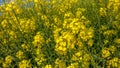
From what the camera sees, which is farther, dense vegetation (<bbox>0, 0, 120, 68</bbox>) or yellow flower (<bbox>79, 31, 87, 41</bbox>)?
dense vegetation (<bbox>0, 0, 120, 68</bbox>)

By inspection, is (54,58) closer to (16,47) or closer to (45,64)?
(45,64)

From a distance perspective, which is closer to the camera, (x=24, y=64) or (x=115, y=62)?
(x=115, y=62)

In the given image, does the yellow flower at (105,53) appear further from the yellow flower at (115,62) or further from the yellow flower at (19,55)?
the yellow flower at (19,55)

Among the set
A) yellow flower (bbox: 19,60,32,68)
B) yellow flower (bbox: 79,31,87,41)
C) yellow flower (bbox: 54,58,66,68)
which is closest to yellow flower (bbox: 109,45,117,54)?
yellow flower (bbox: 79,31,87,41)

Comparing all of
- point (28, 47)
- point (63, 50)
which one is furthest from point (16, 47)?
point (63, 50)

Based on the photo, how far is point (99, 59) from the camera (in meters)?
3.96

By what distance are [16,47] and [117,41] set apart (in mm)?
1360

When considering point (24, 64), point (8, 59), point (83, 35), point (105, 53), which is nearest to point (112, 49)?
point (105, 53)

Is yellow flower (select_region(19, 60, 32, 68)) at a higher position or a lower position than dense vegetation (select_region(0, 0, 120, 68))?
lower

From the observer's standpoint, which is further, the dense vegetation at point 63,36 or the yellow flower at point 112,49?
the yellow flower at point 112,49

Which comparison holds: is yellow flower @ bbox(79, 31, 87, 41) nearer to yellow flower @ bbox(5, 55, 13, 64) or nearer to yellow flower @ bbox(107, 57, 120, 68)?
yellow flower @ bbox(107, 57, 120, 68)

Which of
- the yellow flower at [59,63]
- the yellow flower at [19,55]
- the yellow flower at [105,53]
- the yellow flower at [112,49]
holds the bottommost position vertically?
the yellow flower at [59,63]

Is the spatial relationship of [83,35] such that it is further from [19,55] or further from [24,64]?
[19,55]

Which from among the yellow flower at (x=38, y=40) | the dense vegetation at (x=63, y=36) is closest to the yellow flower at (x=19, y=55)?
the dense vegetation at (x=63, y=36)
